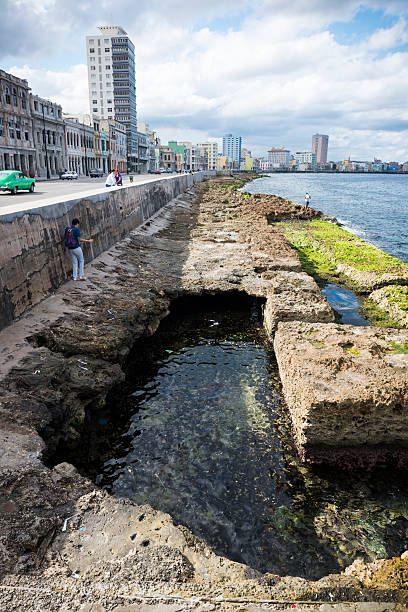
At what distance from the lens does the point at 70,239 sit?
12023 mm

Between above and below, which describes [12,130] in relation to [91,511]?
above

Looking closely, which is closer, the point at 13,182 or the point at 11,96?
the point at 13,182

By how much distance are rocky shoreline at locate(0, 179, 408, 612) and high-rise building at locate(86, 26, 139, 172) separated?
135 m

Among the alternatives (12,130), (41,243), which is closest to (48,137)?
(12,130)

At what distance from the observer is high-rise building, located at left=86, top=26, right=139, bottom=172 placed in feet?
440

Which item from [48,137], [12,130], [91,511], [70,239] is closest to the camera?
[91,511]

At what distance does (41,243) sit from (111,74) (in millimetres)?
146185

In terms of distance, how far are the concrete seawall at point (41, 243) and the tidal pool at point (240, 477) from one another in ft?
9.85

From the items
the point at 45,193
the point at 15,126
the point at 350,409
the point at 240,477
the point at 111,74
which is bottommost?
the point at 240,477

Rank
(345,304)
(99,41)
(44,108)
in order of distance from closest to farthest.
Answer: (345,304) → (44,108) → (99,41)

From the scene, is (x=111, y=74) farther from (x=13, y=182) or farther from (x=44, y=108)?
(x=13, y=182)

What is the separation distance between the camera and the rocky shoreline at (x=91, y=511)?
4082mm

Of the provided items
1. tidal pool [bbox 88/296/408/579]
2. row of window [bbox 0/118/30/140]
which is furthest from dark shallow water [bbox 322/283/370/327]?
row of window [bbox 0/118/30/140]

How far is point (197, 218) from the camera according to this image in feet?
108
